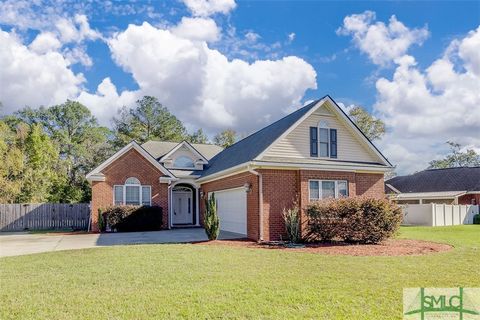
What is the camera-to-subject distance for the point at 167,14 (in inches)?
504

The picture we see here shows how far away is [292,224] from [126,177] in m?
11.9

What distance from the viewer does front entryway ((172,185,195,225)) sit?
24906 millimetres

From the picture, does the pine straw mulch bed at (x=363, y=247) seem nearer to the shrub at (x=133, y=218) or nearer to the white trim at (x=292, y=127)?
the white trim at (x=292, y=127)

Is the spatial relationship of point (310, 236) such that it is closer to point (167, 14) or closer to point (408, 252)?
point (408, 252)

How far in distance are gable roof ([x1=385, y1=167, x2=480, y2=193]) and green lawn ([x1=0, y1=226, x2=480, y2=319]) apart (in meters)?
28.8

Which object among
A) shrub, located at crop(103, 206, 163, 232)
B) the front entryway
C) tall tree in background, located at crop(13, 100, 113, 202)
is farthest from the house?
tall tree in background, located at crop(13, 100, 113, 202)

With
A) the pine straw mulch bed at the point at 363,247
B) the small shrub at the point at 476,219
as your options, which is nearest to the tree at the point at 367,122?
the small shrub at the point at 476,219

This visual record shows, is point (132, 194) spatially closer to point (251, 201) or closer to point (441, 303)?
point (251, 201)

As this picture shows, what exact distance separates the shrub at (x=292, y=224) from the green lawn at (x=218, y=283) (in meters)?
3.01

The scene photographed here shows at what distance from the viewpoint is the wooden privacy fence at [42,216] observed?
2377cm

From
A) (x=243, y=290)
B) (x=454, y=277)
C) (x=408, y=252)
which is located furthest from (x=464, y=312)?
(x=408, y=252)

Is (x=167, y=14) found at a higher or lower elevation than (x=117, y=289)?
higher

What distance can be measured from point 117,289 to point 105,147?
40.0 m

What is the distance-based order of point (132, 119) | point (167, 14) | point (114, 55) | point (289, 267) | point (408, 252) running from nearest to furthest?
point (289, 267) → point (408, 252) → point (167, 14) → point (114, 55) → point (132, 119)
